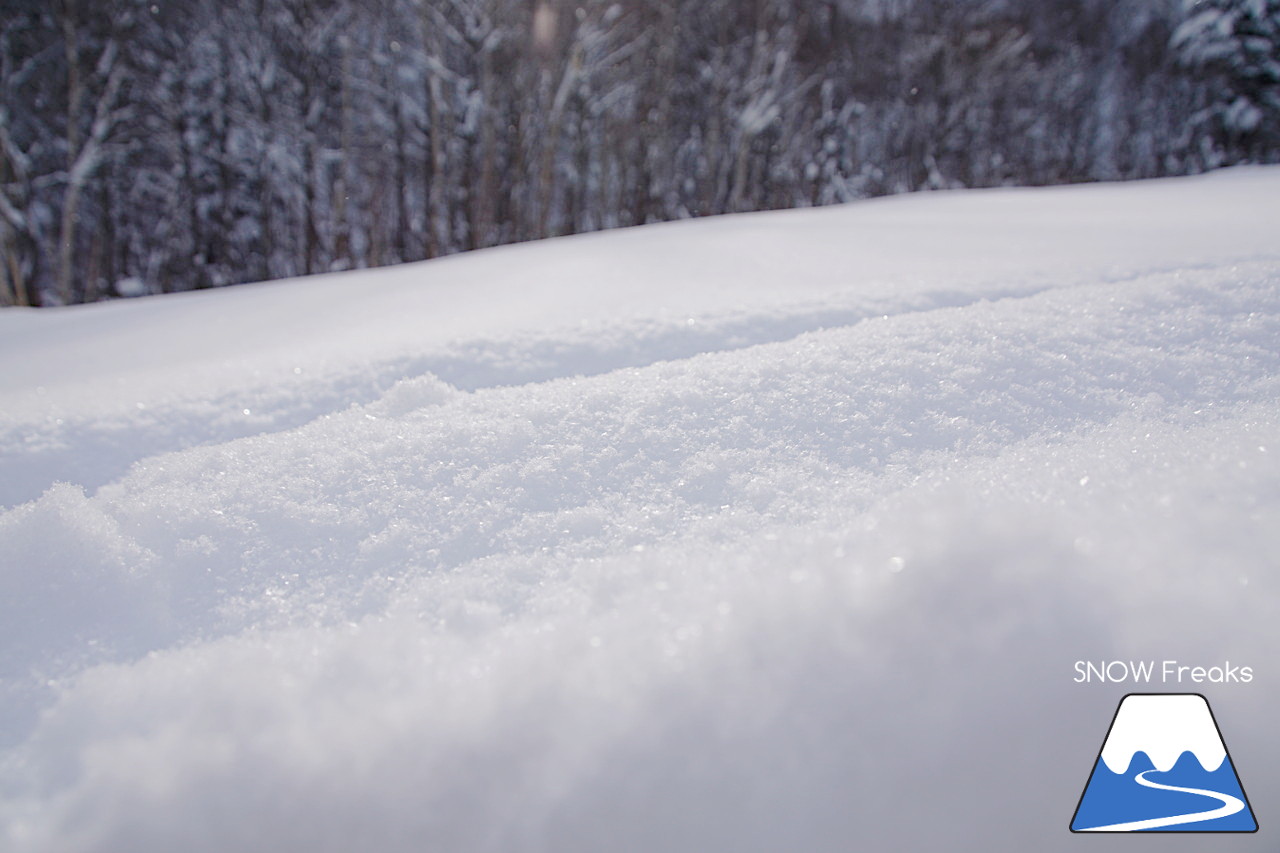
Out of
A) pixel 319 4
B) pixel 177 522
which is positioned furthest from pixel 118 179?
pixel 177 522

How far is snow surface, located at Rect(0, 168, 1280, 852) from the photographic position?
55cm

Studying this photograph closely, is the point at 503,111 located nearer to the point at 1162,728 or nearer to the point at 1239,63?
the point at 1239,63

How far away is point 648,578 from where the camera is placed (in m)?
0.72

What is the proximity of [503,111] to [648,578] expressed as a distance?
13241 millimetres

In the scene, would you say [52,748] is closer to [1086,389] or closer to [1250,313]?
[1086,389]

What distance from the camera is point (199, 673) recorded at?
25.9 inches

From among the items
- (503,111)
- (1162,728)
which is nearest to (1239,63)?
(503,111)

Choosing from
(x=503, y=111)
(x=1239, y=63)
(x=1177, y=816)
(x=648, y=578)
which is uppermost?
(x=1239, y=63)

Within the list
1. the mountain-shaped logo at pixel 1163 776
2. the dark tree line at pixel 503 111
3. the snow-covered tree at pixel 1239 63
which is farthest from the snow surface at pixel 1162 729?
the snow-covered tree at pixel 1239 63

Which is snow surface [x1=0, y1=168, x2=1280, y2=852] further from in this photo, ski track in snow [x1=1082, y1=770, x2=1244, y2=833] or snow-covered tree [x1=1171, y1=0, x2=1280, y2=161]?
snow-covered tree [x1=1171, y1=0, x2=1280, y2=161]

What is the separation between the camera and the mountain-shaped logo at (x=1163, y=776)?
1.79 feet

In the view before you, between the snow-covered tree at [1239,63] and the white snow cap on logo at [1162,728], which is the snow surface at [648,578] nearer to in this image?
the white snow cap on logo at [1162,728]

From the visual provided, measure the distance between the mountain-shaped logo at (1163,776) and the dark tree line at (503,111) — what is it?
11455 millimetres

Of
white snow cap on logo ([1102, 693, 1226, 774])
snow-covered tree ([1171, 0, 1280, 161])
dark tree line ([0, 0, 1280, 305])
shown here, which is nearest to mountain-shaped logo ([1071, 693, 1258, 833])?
white snow cap on logo ([1102, 693, 1226, 774])
